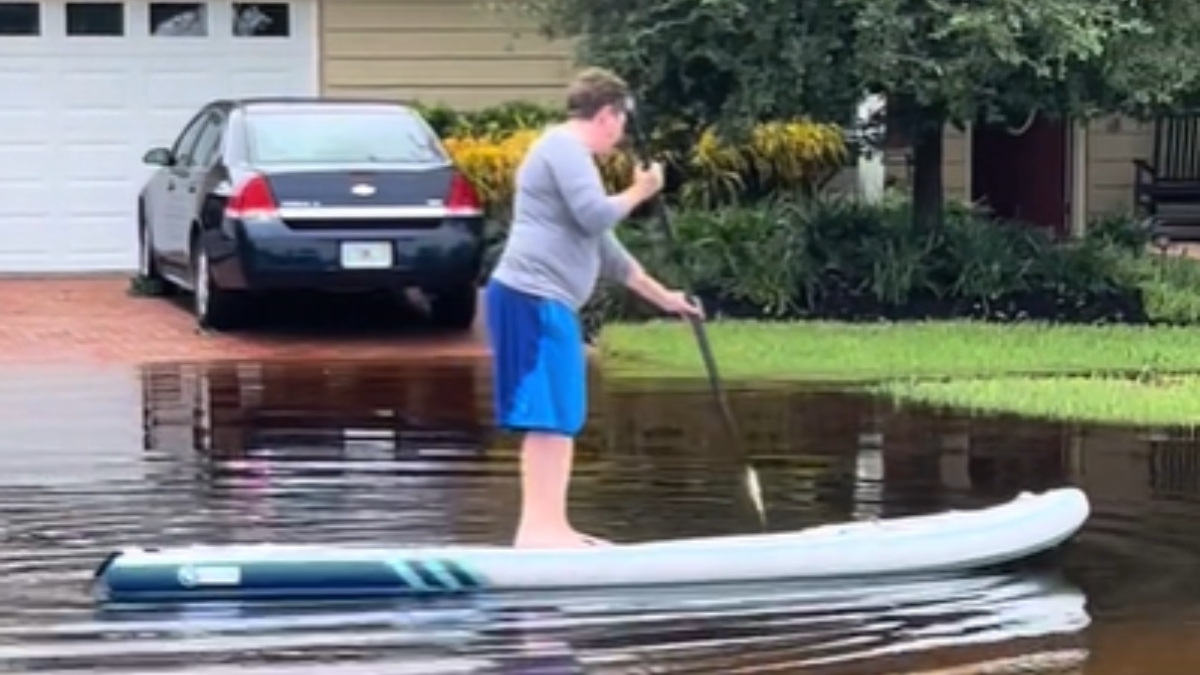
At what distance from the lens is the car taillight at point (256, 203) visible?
14570 mm

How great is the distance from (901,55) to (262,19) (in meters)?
6.62

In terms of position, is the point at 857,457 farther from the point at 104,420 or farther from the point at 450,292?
the point at 450,292

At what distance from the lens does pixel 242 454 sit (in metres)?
10.7

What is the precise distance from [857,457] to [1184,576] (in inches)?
104

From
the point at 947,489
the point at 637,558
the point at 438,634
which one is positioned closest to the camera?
the point at 438,634

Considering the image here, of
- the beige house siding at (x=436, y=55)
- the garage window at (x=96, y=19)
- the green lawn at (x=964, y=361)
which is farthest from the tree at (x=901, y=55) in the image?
the garage window at (x=96, y=19)

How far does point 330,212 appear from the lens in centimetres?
1462

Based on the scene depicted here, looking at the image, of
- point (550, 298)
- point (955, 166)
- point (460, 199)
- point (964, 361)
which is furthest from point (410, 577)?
point (955, 166)

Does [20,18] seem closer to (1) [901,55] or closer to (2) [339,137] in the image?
(2) [339,137]

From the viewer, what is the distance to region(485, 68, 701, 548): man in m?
7.90

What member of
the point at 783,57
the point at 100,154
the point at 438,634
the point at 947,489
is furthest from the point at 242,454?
the point at 100,154

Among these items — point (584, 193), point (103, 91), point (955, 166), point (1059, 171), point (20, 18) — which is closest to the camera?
point (584, 193)

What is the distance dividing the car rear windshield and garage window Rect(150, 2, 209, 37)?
394 centimetres

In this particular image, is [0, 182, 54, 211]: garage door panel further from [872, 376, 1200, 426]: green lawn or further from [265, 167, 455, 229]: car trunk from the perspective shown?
[872, 376, 1200, 426]: green lawn
